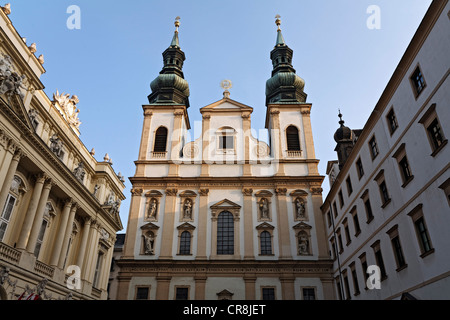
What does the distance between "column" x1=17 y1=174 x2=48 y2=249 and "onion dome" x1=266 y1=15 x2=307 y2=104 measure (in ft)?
82.5

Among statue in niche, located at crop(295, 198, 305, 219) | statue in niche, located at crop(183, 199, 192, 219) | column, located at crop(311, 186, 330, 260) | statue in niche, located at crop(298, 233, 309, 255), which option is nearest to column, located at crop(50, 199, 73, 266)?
statue in niche, located at crop(183, 199, 192, 219)

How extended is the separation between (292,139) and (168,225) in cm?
1490

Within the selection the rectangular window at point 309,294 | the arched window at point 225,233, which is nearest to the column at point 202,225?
the arched window at point 225,233

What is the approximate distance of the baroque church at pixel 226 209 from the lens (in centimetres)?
2733

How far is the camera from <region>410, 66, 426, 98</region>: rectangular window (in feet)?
46.8

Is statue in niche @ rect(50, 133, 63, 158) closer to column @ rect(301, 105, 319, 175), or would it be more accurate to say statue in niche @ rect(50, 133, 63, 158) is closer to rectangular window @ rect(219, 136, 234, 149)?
rectangular window @ rect(219, 136, 234, 149)

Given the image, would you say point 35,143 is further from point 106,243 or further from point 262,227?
point 262,227

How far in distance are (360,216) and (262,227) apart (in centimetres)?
1040

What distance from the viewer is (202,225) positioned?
1168 inches

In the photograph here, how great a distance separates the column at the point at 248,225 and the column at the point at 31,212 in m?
16.1

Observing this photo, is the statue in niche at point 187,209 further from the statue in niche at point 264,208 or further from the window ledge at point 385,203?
the window ledge at point 385,203

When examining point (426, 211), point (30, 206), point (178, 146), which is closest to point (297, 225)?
point (178, 146)

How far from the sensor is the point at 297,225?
29406 mm

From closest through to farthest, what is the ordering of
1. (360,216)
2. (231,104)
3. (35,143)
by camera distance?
(35,143) < (360,216) < (231,104)
